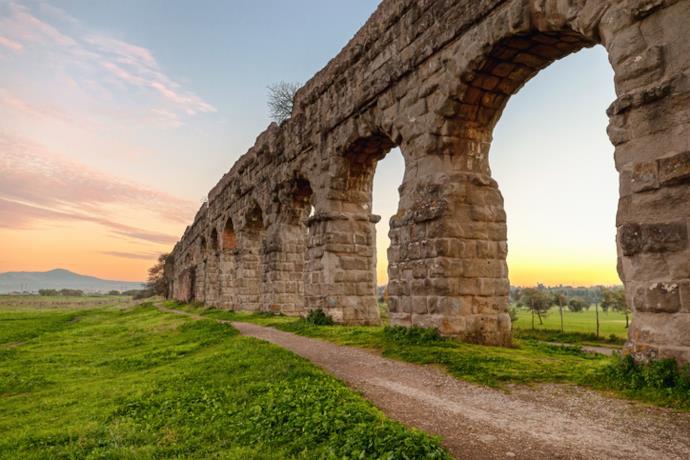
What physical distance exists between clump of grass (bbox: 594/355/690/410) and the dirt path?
0.25m

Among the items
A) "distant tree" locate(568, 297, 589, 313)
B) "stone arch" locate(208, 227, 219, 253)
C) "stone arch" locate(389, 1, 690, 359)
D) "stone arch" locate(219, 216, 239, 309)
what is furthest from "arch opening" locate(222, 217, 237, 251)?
"distant tree" locate(568, 297, 589, 313)

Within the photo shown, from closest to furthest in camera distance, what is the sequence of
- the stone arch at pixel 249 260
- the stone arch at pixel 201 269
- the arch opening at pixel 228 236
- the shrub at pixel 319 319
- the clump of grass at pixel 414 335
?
the clump of grass at pixel 414 335, the shrub at pixel 319 319, the stone arch at pixel 249 260, the arch opening at pixel 228 236, the stone arch at pixel 201 269

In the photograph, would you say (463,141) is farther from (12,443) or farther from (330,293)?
(12,443)

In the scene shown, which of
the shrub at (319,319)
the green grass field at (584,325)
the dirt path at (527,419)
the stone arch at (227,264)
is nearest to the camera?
the dirt path at (527,419)

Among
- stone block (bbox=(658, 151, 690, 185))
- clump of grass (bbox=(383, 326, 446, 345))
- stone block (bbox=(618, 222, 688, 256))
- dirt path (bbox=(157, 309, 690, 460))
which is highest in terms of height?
stone block (bbox=(658, 151, 690, 185))

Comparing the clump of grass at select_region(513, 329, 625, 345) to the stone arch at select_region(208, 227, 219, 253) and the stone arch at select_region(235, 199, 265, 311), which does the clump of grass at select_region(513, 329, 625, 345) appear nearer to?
the stone arch at select_region(235, 199, 265, 311)

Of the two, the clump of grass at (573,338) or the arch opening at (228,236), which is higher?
the arch opening at (228,236)

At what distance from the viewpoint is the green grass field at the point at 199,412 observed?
3.72 meters

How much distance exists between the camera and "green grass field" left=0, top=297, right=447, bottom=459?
147 inches

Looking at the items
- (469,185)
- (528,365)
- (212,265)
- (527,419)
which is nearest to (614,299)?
(212,265)

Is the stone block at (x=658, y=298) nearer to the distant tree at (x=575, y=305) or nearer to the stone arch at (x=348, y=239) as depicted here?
the stone arch at (x=348, y=239)

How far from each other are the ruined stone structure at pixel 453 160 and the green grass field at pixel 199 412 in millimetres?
3108

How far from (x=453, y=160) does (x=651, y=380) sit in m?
5.26

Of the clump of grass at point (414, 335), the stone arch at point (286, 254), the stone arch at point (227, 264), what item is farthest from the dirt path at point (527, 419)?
the stone arch at point (227, 264)
